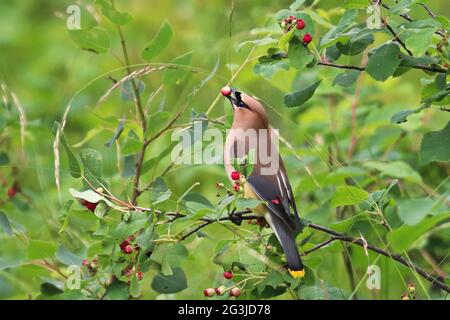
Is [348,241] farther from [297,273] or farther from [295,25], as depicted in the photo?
[295,25]

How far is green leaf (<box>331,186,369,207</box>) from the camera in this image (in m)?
2.99

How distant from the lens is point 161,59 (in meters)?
7.04

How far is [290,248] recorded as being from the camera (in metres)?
3.07

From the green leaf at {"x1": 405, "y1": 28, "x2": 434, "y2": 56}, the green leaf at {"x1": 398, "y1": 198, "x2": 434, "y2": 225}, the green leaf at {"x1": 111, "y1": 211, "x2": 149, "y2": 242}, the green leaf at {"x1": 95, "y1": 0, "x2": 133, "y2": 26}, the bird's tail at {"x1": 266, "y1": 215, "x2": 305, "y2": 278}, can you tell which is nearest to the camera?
the green leaf at {"x1": 398, "y1": 198, "x2": 434, "y2": 225}

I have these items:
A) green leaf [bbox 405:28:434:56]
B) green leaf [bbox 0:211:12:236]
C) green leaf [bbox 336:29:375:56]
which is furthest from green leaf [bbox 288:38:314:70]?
green leaf [bbox 0:211:12:236]

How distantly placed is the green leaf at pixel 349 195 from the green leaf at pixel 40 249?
107 centimetres

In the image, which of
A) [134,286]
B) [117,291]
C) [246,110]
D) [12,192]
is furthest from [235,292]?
[12,192]

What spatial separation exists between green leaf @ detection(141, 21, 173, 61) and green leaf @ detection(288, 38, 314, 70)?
0.57m

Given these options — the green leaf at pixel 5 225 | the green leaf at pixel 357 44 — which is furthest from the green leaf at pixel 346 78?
the green leaf at pixel 5 225

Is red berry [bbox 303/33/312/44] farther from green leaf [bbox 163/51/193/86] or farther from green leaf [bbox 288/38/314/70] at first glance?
green leaf [bbox 163/51/193/86]

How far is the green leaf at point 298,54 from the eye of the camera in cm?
304

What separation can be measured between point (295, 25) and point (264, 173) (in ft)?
2.42

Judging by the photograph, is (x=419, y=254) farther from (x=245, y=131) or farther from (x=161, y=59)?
(x=161, y=59)
